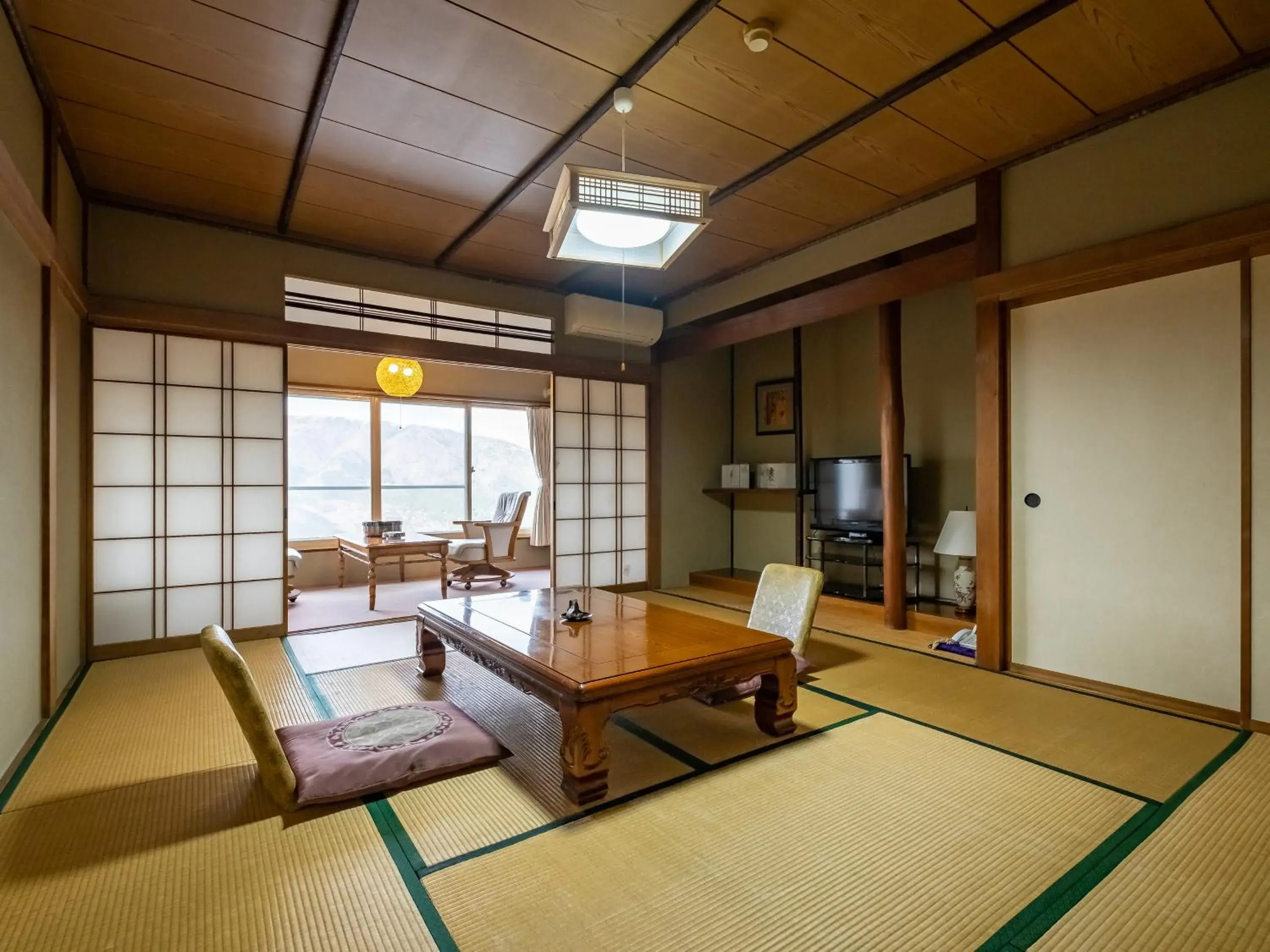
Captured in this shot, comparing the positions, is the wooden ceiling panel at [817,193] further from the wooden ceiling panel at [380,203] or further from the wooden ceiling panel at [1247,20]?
the wooden ceiling panel at [380,203]

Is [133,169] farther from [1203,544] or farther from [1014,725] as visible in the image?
[1203,544]

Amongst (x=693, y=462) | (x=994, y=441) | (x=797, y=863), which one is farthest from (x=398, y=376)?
(x=797, y=863)

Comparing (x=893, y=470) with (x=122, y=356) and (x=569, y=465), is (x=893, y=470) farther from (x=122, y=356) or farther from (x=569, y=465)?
(x=122, y=356)

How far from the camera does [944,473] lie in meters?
4.88

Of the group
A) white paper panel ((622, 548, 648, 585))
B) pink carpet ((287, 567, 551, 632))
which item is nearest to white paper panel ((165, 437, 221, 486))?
pink carpet ((287, 567, 551, 632))

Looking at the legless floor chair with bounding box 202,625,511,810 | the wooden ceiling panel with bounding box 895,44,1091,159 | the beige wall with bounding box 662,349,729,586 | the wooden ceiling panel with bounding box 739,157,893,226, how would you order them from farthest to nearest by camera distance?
the beige wall with bounding box 662,349,729,586 → the wooden ceiling panel with bounding box 739,157,893,226 → the wooden ceiling panel with bounding box 895,44,1091,159 → the legless floor chair with bounding box 202,625,511,810

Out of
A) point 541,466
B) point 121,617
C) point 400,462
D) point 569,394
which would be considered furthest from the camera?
point 541,466

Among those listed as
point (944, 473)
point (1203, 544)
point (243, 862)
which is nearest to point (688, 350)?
point (944, 473)

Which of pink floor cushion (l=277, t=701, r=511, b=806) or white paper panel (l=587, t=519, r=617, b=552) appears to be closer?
pink floor cushion (l=277, t=701, r=511, b=806)

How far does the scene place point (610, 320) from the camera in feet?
18.2

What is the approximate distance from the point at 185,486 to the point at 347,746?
9.07 feet

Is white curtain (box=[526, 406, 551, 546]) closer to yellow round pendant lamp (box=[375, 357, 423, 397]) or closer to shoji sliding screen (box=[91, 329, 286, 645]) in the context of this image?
yellow round pendant lamp (box=[375, 357, 423, 397])

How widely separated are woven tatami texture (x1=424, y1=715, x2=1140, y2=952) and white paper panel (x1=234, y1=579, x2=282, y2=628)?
333 centimetres

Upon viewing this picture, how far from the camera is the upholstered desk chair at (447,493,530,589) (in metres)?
6.25
